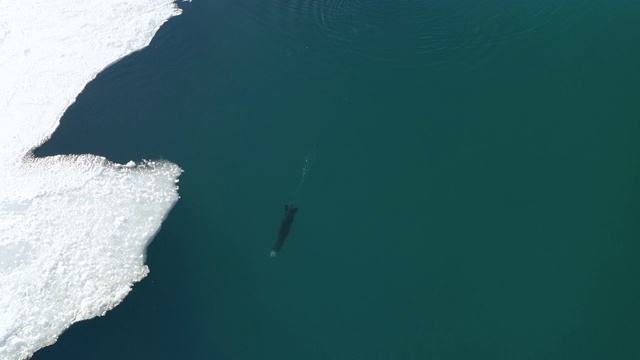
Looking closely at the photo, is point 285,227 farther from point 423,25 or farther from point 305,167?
point 423,25

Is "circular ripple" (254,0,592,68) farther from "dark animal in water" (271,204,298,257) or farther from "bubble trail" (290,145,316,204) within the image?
"dark animal in water" (271,204,298,257)

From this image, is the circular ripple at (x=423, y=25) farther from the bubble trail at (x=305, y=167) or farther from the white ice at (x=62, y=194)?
the white ice at (x=62, y=194)

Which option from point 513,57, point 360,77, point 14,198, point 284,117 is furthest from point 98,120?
point 513,57

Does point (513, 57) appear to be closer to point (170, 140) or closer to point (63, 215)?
point (170, 140)

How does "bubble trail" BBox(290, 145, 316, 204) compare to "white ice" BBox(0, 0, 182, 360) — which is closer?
"white ice" BBox(0, 0, 182, 360)

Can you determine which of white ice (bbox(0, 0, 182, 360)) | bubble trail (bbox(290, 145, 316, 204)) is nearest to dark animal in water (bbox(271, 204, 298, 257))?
bubble trail (bbox(290, 145, 316, 204))

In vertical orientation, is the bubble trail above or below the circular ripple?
below

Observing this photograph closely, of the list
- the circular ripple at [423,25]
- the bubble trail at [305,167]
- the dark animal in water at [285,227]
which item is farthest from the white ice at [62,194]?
the circular ripple at [423,25]
